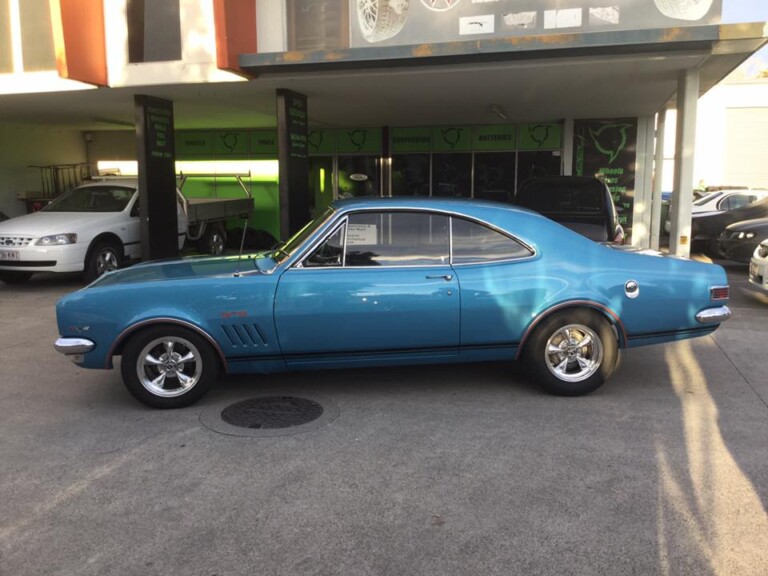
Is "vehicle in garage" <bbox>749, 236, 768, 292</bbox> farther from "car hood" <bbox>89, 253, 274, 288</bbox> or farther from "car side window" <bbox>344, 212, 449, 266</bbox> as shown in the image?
"car hood" <bbox>89, 253, 274, 288</bbox>

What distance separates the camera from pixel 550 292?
197 inches

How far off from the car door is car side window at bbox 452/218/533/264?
109 millimetres

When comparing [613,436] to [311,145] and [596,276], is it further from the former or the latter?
[311,145]

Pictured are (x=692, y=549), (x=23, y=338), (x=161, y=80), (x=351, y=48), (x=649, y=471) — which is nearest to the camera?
(x=692, y=549)

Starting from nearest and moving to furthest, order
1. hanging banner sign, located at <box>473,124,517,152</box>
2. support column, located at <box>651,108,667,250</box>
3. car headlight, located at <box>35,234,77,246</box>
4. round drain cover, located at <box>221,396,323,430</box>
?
round drain cover, located at <box>221,396,323,430</box> < car headlight, located at <box>35,234,77,246</box> < support column, located at <box>651,108,667,250</box> < hanging banner sign, located at <box>473,124,517,152</box>

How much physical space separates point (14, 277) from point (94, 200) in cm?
186

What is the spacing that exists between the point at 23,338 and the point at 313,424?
455 cm

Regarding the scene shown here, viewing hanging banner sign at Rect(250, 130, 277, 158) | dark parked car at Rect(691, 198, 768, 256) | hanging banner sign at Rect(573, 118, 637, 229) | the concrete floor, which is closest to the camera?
the concrete floor

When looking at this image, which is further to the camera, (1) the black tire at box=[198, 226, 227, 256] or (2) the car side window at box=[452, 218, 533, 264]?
(1) the black tire at box=[198, 226, 227, 256]

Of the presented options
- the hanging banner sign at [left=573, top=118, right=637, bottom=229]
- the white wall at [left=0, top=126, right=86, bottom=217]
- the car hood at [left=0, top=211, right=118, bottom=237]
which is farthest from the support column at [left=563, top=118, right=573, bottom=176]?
the white wall at [left=0, top=126, right=86, bottom=217]

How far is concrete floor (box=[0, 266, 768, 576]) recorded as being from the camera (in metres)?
3.03

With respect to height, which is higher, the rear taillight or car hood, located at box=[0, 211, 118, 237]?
car hood, located at box=[0, 211, 118, 237]

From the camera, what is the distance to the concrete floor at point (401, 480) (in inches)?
119

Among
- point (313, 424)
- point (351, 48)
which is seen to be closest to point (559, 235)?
point (313, 424)
